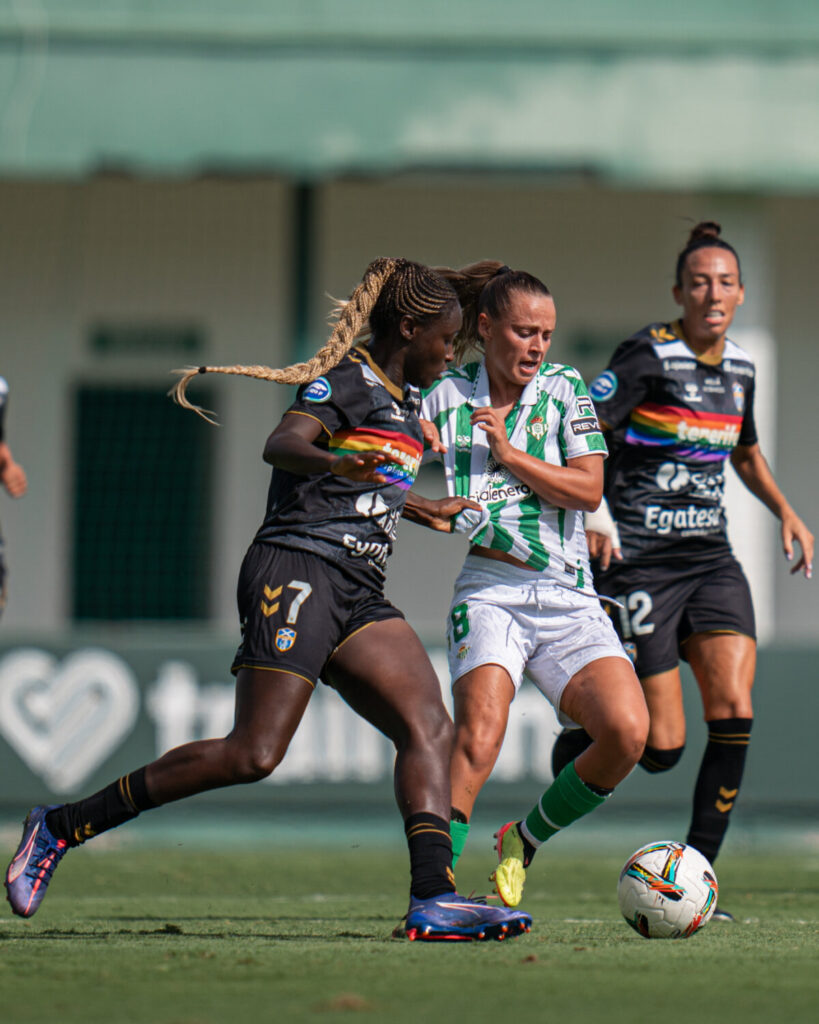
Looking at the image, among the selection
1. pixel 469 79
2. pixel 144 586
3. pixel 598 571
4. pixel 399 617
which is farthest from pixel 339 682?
pixel 144 586

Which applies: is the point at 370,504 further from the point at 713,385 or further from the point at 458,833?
the point at 713,385

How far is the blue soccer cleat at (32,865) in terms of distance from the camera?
→ 4773 mm

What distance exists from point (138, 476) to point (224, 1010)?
11115mm

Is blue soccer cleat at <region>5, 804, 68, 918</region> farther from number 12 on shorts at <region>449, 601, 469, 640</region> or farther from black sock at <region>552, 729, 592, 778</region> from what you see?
black sock at <region>552, 729, 592, 778</region>

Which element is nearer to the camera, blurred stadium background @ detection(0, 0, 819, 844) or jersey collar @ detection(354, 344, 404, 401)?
jersey collar @ detection(354, 344, 404, 401)

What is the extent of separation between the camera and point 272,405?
47.7ft

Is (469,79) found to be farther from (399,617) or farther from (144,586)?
(399,617)

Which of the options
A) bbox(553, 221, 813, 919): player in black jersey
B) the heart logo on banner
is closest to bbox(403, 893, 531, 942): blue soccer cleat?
bbox(553, 221, 813, 919): player in black jersey

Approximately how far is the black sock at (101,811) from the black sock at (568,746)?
6.21 ft

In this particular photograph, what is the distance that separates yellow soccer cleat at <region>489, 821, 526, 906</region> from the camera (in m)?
5.30

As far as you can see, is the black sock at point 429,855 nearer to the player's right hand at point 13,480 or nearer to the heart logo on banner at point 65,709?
the player's right hand at point 13,480

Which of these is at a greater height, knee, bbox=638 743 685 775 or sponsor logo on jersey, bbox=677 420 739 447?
sponsor logo on jersey, bbox=677 420 739 447

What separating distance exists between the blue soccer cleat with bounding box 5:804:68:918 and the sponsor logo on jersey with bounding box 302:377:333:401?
1.45 m

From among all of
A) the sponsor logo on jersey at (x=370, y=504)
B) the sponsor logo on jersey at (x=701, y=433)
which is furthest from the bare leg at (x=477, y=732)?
the sponsor logo on jersey at (x=701, y=433)
